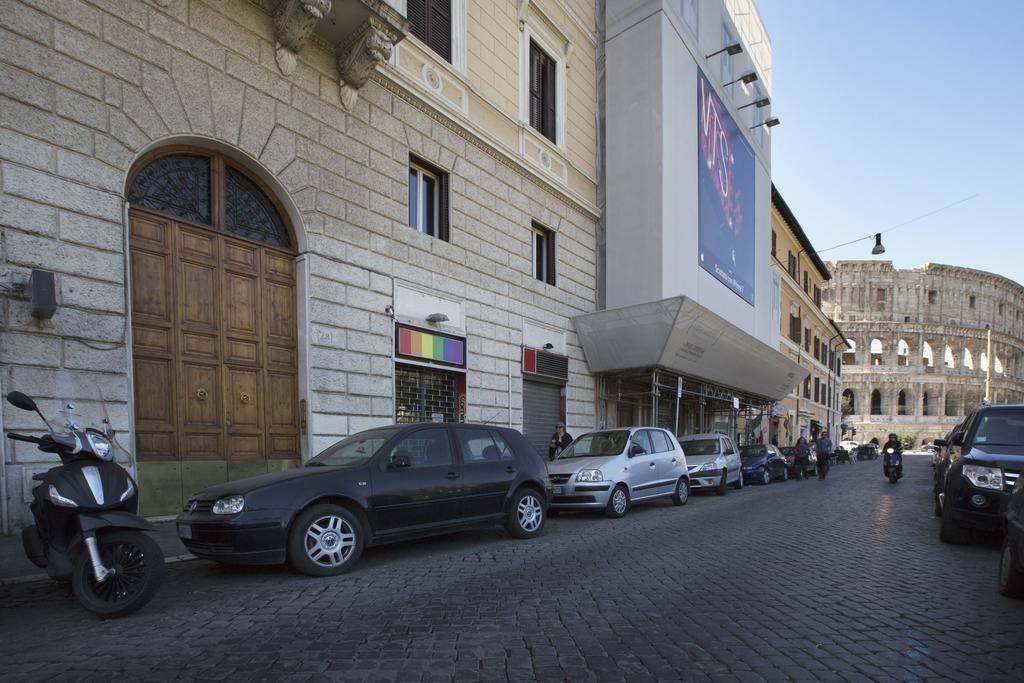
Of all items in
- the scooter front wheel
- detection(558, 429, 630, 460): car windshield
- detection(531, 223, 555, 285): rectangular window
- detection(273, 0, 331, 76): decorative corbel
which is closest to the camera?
the scooter front wheel

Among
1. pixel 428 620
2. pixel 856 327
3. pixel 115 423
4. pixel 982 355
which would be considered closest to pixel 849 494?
pixel 428 620

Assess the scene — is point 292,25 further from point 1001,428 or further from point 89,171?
point 1001,428

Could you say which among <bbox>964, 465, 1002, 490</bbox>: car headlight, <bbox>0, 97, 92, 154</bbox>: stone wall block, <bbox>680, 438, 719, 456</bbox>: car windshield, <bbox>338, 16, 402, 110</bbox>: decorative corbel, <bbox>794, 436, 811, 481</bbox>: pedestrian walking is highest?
<bbox>338, 16, 402, 110</bbox>: decorative corbel

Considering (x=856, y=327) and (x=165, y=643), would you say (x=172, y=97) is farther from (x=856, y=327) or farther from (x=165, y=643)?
(x=856, y=327)

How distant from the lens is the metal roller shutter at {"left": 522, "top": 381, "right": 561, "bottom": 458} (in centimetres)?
1652

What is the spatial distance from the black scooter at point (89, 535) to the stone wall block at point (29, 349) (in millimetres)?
2972

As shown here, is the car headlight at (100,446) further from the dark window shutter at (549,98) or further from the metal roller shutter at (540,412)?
the dark window shutter at (549,98)

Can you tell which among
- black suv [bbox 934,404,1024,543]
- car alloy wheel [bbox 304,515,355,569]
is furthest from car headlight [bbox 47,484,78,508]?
black suv [bbox 934,404,1024,543]

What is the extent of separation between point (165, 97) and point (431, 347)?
632cm

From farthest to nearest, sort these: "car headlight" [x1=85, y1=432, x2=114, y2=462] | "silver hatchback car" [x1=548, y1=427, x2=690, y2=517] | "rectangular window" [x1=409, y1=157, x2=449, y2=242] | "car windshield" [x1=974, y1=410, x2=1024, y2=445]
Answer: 1. "rectangular window" [x1=409, y1=157, x2=449, y2=242]
2. "silver hatchback car" [x1=548, y1=427, x2=690, y2=517]
3. "car windshield" [x1=974, y1=410, x2=1024, y2=445]
4. "car headlight" [x1=85, y1=432, x2=114, y2=462]

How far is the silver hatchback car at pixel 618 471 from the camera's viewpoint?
1062 centimetres

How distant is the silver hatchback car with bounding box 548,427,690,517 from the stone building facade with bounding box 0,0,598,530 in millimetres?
3430

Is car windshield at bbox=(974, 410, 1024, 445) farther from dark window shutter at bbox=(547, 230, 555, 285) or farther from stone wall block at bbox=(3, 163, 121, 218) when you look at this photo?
stone wall block at bbox=(3, 163, 121, 218)

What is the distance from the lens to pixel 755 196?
2967 centimetres
